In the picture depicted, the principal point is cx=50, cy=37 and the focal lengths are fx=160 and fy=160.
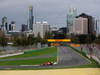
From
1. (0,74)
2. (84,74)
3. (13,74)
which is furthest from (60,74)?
(0,74)

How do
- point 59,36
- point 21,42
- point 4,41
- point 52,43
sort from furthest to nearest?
point 59,36
point 52,43
point 21,42
point 4,41

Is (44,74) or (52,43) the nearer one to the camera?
(44,74)

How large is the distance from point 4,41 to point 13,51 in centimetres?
831

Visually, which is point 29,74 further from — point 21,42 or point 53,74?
point 21,42

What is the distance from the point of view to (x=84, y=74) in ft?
48.4

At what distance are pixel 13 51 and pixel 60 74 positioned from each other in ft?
124

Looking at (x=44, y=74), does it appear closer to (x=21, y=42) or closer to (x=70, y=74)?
(x=70, y=74)

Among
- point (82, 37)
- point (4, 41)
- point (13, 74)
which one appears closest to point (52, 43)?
point (82, 37)

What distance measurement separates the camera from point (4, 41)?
5691cm

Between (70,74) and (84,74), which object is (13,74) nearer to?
(70,74)

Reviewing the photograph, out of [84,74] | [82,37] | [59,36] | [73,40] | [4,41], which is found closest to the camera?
[84,74]

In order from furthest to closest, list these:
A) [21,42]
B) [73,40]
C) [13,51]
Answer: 1. [73,40]
2. [21,42]
3. [13,51]

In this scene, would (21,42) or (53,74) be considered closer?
(53,74)

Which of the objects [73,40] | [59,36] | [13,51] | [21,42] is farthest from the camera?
[59,36]
